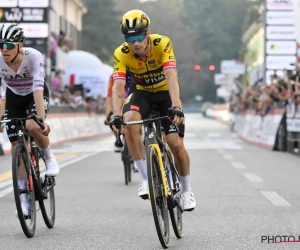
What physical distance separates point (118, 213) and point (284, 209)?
178cm

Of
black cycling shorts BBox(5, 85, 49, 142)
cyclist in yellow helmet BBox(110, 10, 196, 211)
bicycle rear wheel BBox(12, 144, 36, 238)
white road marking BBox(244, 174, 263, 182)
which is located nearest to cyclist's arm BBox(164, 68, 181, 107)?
cyclist in yellow helmet BBox(110, 10, 196, 211)

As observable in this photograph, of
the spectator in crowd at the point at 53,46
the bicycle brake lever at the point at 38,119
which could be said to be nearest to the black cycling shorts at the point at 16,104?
the bicycle brake lever at the point at 38,119

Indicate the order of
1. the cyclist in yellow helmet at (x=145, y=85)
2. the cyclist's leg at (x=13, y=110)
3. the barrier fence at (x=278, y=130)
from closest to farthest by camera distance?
the cyclist in yellow helmet at (x=145, y=85)
the cyclist's leg at (x=13, y=110)
the barrier fence at (x=278, y=130)

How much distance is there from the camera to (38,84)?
8.76 metres

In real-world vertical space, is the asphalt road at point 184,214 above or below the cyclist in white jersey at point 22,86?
below

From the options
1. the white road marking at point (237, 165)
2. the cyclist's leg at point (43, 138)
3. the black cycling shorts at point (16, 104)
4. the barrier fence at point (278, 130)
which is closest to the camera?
the cyclist's leg at point (43, 138)

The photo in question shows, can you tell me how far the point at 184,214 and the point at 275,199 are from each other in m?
1.82

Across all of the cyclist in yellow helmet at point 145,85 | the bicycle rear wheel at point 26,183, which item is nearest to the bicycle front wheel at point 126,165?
the cyclist in yellow helmet at point 145,85

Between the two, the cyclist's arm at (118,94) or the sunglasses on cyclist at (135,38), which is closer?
the sunglasses on cyclist at (135,38)

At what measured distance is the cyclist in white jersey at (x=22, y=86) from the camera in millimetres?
8422

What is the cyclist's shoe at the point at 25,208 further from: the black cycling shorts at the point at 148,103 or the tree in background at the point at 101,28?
the tree in background at the point at 101,28

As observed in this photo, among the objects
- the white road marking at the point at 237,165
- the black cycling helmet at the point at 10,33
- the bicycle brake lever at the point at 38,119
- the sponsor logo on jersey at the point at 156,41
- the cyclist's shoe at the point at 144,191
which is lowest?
the white road marking at the point at 237,165

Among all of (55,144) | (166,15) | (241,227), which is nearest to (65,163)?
(55,144)

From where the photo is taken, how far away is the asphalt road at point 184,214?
8031 millimetres
